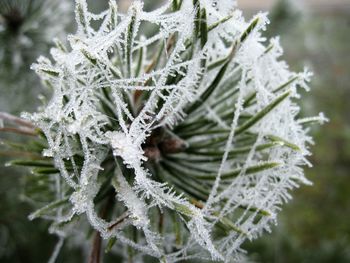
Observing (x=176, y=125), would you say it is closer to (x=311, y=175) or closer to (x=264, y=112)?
(x=264, y=112)

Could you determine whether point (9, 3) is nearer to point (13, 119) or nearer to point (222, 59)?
point (13, 119)

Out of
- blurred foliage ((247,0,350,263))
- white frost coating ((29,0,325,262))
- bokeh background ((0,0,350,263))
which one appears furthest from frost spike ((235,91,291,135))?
blurred foliage ((247,0,350,263))

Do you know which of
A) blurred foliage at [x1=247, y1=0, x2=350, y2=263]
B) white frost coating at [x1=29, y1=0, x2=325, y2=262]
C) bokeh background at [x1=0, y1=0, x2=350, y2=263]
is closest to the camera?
white frost coating at [x1=29, y1=0, x2=325, y2=262]

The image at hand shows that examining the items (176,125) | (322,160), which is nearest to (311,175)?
(322,160)

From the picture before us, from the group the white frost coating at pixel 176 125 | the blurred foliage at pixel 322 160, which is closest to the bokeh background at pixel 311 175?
the blurred foliage at pixel 322 160

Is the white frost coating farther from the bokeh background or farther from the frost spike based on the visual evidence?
the bokeh background

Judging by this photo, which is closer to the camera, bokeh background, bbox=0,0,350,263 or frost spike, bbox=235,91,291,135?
frost spike, bbox=235,91,291,135

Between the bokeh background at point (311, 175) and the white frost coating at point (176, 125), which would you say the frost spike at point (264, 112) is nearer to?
the white frost coating at point (176, 125)

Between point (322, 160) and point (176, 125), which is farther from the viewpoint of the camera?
point (322, 160)
